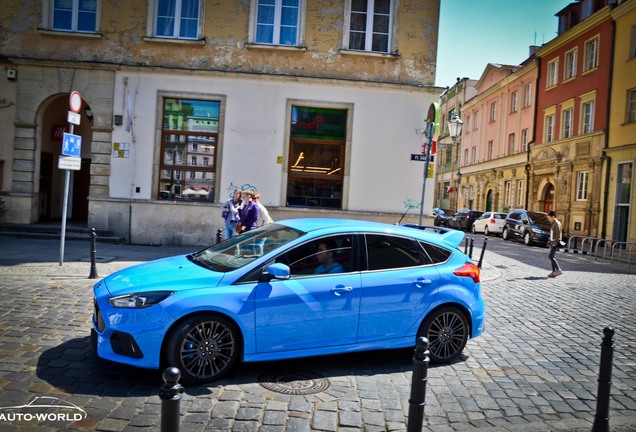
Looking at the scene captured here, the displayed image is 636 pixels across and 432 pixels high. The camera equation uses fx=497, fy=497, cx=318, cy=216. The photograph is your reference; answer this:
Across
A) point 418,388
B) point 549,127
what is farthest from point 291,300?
point 549,127

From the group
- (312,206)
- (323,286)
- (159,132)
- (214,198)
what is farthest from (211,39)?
(323,286)

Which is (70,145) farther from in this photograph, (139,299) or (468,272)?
(468,272)

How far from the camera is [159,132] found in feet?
49.9

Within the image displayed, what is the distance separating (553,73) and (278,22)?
24.5 meters

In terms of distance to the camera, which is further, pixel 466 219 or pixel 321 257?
pixel 466 219

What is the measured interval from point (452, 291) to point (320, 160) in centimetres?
1060

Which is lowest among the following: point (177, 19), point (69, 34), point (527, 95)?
point (69, 34)

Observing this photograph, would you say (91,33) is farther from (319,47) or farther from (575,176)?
(575,176)

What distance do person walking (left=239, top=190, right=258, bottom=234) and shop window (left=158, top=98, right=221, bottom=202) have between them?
13.7ft

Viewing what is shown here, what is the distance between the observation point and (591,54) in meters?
28.7

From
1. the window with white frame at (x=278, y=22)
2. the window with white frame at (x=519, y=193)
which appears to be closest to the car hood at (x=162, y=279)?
the window with white frame at (x=278, y=22)

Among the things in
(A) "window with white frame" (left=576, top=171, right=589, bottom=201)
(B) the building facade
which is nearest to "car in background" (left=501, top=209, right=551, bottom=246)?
(A) "window with white frame" (left=576, top=171, right=589, bottom=201)

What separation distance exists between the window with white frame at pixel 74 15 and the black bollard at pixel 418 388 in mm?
15693

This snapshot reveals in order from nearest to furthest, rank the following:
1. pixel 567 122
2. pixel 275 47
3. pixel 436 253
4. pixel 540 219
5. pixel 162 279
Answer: pixel 162 279, pixel 436 253, pixel 275 47, pixel 540 219, pixel 567 122
